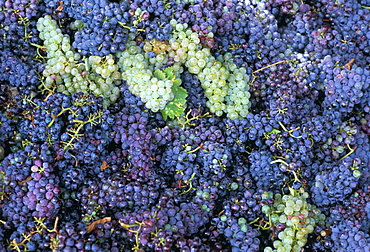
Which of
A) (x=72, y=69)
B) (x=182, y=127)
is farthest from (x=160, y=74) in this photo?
(x=72, y=69)

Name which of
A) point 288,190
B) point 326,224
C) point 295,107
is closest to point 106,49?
point 295,107

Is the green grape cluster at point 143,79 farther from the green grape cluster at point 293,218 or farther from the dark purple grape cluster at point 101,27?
the green grape cluster at point 293,218

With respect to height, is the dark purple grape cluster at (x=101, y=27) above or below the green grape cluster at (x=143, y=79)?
above

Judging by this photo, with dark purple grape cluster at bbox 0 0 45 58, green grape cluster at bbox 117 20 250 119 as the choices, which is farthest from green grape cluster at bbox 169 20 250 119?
dark purple grape cluster at bbox 0 0 45 58

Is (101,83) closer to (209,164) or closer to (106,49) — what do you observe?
(106,49)

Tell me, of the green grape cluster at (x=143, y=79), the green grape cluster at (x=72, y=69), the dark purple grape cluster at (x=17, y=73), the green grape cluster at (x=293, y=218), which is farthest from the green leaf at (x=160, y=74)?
the green grape cluster at (x=293, y=218)

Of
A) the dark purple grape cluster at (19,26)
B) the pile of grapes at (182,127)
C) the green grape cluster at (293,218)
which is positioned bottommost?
the green grape cluster at (293,218)

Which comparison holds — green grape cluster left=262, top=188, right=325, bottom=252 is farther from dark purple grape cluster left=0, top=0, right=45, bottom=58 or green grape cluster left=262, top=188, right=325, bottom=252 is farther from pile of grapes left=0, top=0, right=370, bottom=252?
dark purple grape cluster left=0, top=0, right=45, bottom=58
